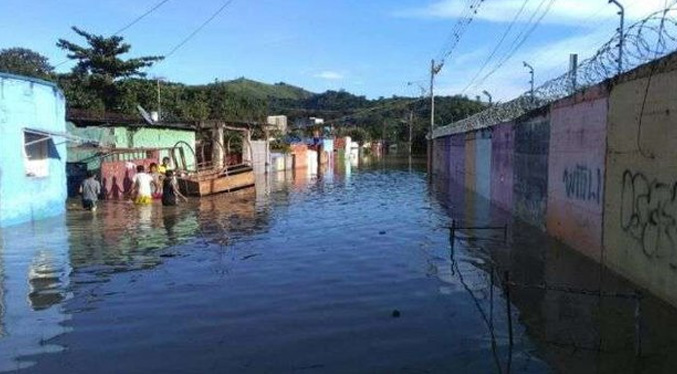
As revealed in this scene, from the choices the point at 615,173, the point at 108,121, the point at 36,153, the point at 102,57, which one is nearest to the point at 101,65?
the point at 102,57

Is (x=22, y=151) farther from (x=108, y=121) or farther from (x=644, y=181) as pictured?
(x=644, y=181)

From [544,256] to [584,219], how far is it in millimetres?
1164

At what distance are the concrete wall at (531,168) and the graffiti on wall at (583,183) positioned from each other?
2.34 metres

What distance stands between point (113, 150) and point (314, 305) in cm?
2276

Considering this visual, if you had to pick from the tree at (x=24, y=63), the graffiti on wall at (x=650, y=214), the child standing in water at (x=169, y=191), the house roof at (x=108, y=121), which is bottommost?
the child standing in water at (x=169, y=191)

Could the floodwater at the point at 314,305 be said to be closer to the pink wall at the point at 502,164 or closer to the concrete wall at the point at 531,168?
the concrete wall at the point at 531,168

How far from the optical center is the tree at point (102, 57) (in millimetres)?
51438

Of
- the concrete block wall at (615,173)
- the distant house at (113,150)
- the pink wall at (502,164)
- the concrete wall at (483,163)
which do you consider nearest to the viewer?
the concrete block wall at (615,173)

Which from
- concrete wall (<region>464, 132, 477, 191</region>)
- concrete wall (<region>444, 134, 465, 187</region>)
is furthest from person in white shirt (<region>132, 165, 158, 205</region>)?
concrete wall (<region>444, 134, 465, 187</region>)

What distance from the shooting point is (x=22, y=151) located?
67.3 ft

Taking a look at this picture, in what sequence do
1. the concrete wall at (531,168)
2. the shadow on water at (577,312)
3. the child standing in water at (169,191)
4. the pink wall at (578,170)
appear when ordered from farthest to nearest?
the child standing in water at (169,191) < the concrete wall at (531,168) < the pink wall at (578,170) < the shadow on water at (577,312)

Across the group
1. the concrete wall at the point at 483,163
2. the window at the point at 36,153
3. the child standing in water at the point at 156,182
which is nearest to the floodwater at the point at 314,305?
the window at the point at 36,153

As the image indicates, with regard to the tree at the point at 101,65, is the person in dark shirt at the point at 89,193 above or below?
below

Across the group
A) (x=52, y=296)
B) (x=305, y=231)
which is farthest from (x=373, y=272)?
(x=305, y=231)
